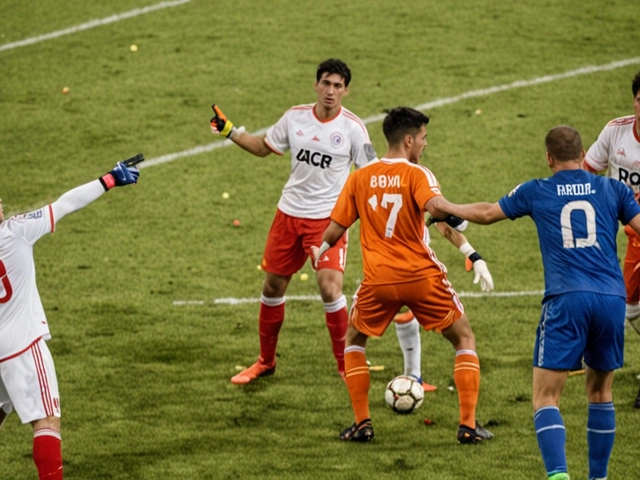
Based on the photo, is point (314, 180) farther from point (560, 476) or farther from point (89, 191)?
point (560, 476)

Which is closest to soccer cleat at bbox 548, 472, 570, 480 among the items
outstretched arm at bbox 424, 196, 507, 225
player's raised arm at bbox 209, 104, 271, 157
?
outstretched arm at bbox 424, 196, 507, 225

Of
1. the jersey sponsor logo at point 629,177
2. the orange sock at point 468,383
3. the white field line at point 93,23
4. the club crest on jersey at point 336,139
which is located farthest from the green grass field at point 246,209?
the club crest on jersey at point 336,139

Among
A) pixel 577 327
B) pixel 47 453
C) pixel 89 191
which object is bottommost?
pixel 47 453

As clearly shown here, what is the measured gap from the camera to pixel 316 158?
9.43 m

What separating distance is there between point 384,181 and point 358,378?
4.50ft

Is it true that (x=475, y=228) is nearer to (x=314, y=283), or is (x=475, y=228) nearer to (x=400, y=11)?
(x=314, y=283)

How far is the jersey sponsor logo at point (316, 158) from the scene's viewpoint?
9414 millimetres

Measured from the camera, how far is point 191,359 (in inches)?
401

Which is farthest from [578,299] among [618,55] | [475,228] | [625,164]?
[618,55]

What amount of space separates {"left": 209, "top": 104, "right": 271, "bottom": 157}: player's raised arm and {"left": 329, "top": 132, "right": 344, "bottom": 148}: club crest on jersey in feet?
1.84

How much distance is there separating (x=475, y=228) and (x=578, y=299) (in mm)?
6424

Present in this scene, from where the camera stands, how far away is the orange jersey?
784cm

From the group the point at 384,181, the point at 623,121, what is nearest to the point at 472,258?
the point at 384,181

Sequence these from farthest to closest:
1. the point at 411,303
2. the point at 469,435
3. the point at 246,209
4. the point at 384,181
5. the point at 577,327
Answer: the point at 246,209 → the point at 469,435 → the point at 411,303 → the point at 384,181 → the point at 577,327
